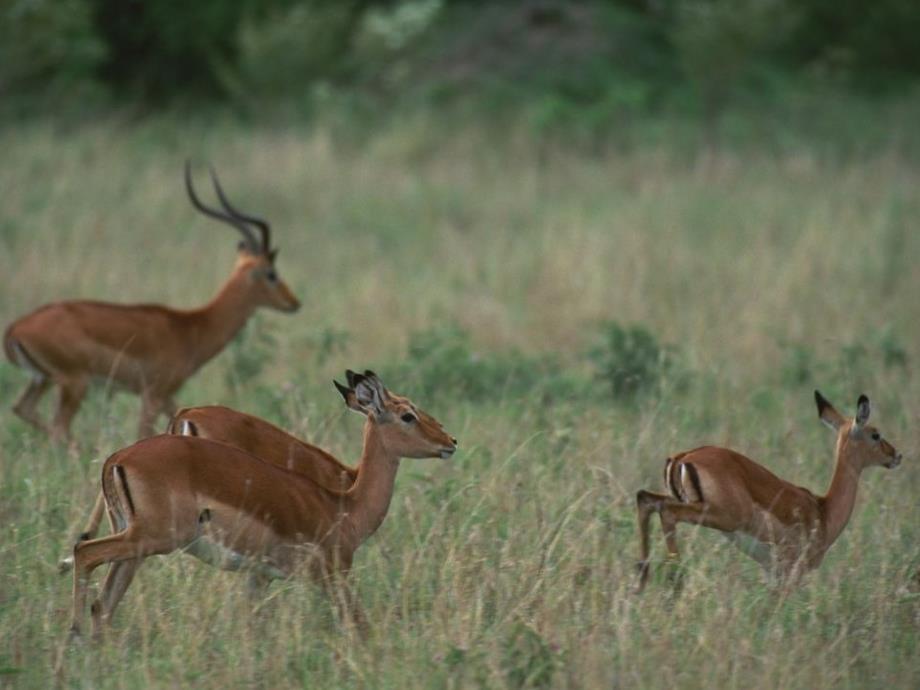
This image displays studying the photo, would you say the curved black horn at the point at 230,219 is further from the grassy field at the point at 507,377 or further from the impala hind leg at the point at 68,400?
the impala hind leg at the point at 68,400

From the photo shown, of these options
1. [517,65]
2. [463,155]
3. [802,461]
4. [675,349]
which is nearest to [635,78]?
[517,65]

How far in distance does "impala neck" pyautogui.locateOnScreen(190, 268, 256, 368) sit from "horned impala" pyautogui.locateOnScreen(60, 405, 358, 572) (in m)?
2.54

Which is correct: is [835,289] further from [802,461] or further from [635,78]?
[635,78]

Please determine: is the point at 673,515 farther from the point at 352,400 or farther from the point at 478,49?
the point at 478,49

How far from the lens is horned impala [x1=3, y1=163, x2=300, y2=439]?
23.8ft

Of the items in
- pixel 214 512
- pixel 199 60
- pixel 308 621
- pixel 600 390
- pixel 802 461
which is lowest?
pixel 199 60

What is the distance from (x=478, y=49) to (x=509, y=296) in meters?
9.85

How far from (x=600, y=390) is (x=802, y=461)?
1.58 m

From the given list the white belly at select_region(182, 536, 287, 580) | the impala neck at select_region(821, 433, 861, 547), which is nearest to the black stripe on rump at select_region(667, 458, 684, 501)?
the impala neck at select_region(821, 433, 861, 547)

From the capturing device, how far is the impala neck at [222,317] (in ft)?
26.1

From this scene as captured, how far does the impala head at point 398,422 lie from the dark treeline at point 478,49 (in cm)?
1190

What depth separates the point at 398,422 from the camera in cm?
512

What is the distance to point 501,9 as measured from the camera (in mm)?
20328

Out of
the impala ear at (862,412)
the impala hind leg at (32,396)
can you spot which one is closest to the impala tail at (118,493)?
the impala ear at (862,412)
